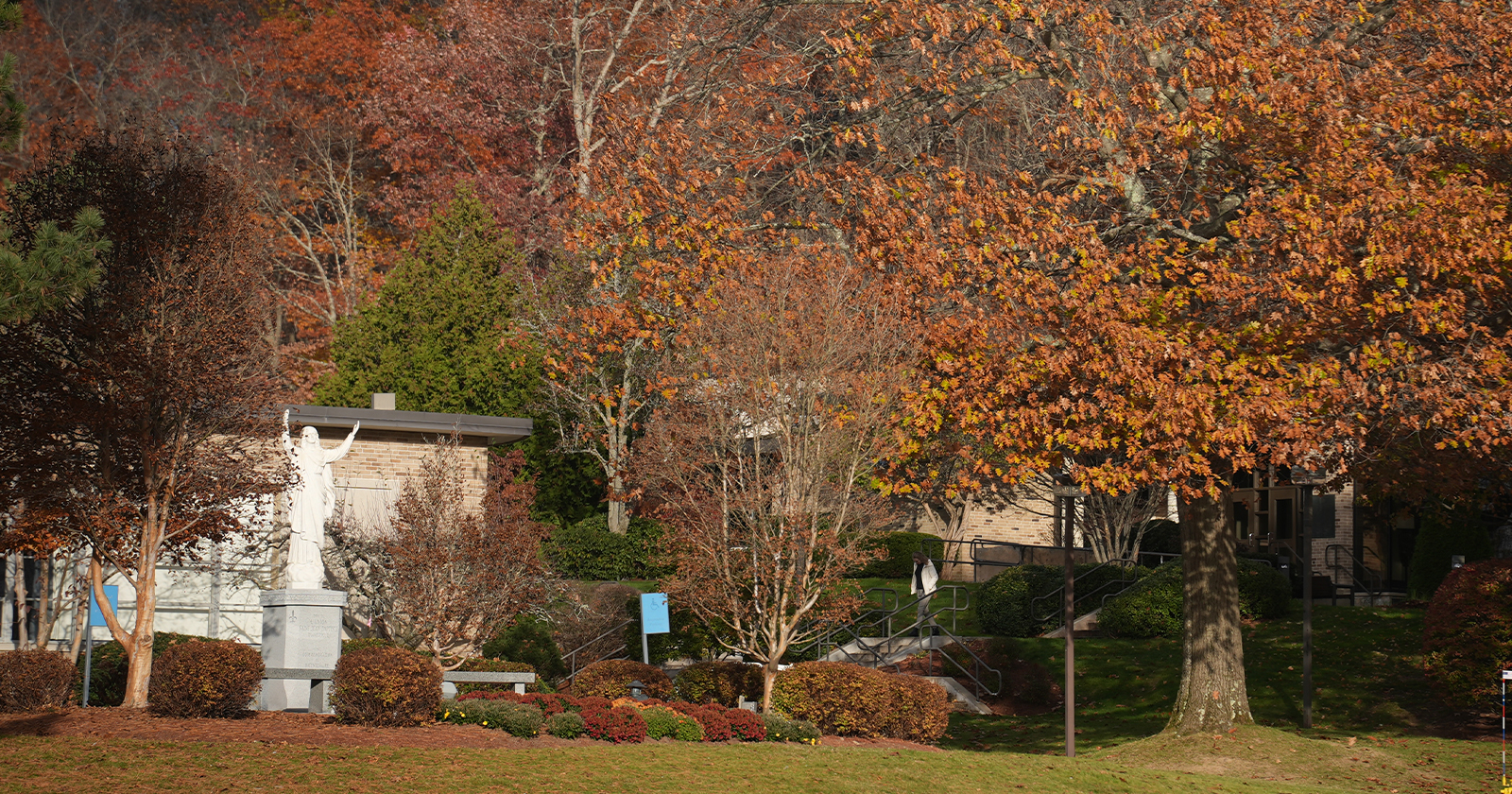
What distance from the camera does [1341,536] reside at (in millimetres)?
28406

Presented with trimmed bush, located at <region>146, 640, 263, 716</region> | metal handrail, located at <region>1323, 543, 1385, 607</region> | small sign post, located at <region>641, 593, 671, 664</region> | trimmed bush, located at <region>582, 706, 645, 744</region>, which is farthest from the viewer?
metal handrail, located at <region>1323, 543, 1385, 607</region>

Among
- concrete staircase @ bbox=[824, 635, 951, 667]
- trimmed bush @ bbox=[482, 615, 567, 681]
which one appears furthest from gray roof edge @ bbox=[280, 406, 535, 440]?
concrete staircase @ bbox=[824, 635, 951, 667]

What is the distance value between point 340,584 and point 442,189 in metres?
16.0

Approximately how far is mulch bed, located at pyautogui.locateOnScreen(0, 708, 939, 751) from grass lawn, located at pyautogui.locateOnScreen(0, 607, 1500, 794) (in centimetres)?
38

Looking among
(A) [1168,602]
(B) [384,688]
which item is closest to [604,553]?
(A) [1168,602]

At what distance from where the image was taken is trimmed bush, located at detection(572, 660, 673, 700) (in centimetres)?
1709

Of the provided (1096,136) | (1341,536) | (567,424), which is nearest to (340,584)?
(567,424)

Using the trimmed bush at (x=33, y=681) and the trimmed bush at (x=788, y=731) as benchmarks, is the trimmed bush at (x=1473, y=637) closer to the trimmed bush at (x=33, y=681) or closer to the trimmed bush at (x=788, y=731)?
the trimmed bush at (x=788, y=731)

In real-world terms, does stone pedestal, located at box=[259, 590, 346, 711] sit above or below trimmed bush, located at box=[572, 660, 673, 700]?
above

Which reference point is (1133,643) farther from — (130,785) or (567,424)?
(130,785)

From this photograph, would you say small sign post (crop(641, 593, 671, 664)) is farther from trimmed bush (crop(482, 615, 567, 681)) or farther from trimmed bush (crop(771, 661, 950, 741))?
trimmed bush (crop(482, 615, 567, 681))

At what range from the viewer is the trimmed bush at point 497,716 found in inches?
508

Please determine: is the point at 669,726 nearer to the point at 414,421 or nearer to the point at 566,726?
the point at 566,726

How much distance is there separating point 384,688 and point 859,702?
18.3 ft
